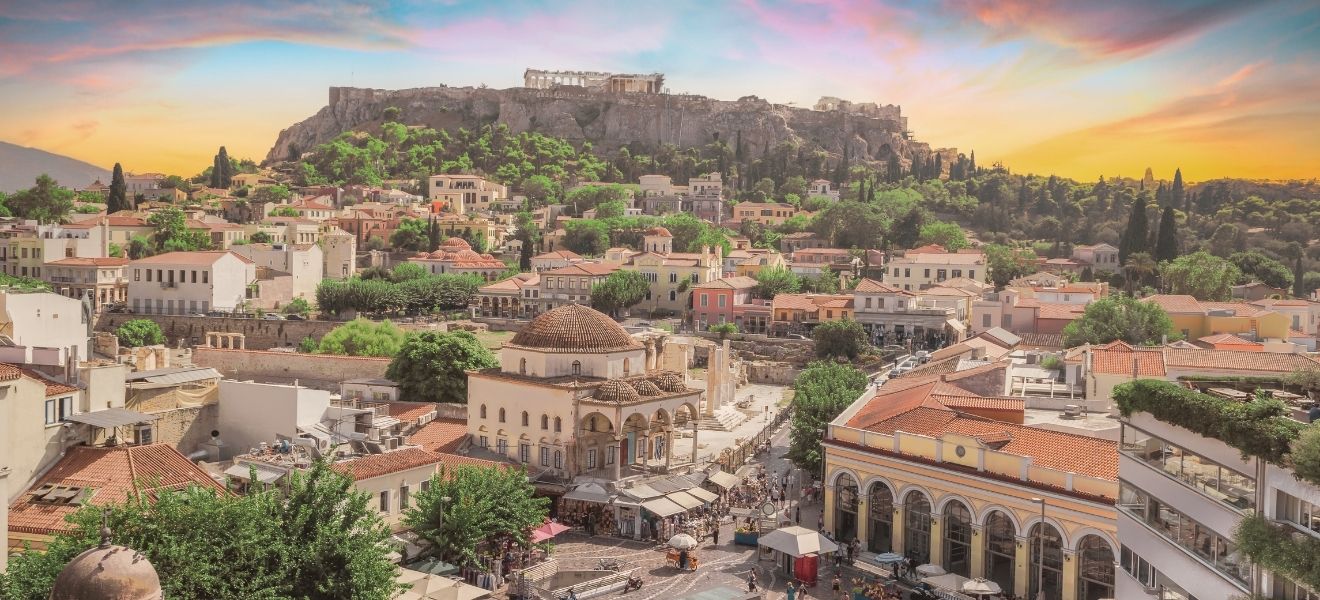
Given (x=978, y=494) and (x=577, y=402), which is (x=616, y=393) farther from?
(x=978, y=494)

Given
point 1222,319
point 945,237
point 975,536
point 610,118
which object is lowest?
point 975,536

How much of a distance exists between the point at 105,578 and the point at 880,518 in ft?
66.7

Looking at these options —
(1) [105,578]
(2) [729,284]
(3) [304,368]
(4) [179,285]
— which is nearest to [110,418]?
(1) [105,578]

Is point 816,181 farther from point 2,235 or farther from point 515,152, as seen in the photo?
point 2,235

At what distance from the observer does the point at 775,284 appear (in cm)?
8056

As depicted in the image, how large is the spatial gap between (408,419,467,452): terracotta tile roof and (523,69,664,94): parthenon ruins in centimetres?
12402

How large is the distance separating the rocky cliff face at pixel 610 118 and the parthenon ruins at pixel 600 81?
17.3ft

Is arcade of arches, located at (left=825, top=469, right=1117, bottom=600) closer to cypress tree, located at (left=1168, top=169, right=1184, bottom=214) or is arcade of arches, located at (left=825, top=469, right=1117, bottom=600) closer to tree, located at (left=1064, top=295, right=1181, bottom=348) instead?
tree, located at (left=1064, top=295, right=1181, bottom=348)

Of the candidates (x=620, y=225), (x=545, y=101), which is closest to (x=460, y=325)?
(x=620, y=225)

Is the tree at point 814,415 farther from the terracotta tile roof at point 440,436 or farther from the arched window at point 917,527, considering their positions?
the terracotta tile roof at point 440,436

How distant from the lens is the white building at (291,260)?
83875mm

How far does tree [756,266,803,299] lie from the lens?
80312mm

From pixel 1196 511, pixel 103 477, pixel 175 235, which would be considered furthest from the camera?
pixel 175 235

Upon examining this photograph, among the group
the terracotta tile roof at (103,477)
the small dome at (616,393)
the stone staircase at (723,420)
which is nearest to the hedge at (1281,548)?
the terracotta tile roof at (103,477)
